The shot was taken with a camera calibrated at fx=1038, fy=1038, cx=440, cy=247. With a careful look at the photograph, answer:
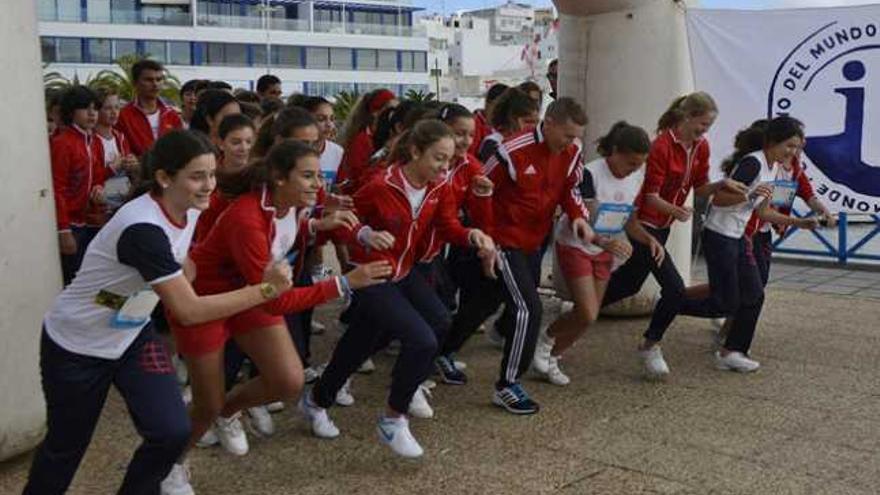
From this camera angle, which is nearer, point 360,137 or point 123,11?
point 360,137

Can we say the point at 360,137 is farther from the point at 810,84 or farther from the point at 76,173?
the point at 810,84

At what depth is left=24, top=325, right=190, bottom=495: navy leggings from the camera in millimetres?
3588

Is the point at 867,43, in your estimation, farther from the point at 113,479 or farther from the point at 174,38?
the point at 174,38

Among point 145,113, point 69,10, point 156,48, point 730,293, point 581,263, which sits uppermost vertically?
point 69,10

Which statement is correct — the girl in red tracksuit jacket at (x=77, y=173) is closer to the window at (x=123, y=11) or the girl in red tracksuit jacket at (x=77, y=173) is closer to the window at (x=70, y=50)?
the window at (x=70, y=50)

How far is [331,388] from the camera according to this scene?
5195 millimetres

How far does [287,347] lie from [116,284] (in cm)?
104

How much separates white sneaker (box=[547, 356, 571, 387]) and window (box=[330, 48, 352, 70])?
258 ft

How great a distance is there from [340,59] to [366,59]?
2.84 metres

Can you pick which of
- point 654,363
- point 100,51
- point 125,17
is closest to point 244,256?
point 654,363

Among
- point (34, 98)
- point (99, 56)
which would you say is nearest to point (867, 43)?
point (34, 98)

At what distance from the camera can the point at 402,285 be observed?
204 inches

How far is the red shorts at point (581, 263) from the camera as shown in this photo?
19.8ft

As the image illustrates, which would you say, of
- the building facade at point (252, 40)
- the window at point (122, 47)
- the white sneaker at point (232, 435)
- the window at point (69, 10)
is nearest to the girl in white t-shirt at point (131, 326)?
the white sneaker at point (232, 435)
